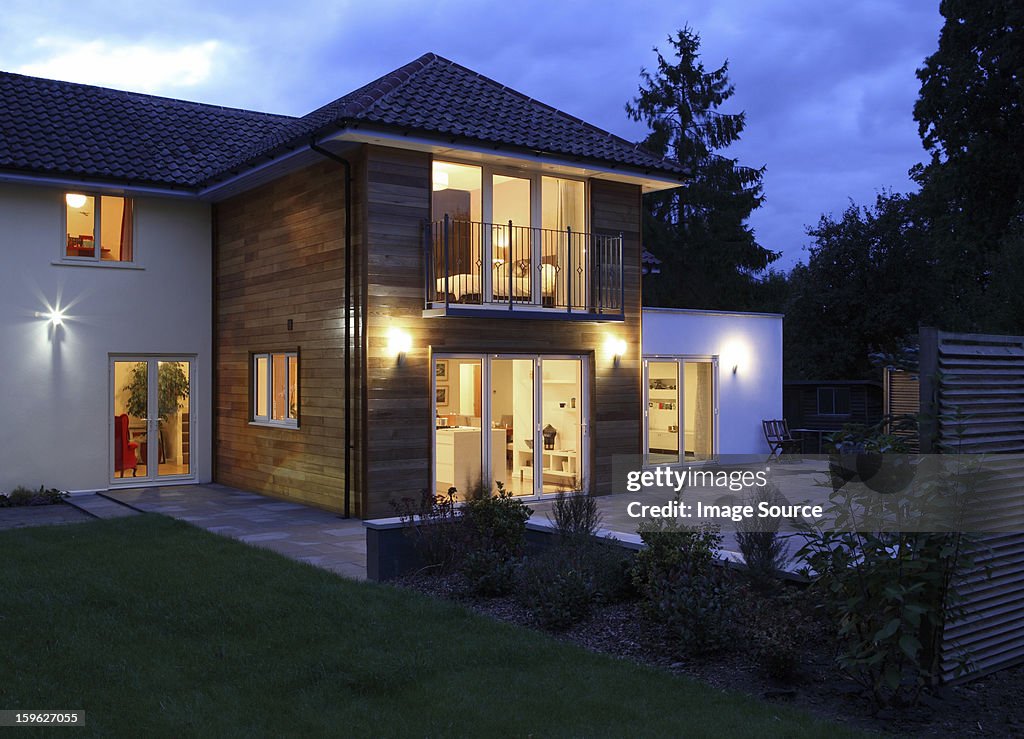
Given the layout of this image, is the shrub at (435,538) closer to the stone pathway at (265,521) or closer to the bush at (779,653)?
the stone pathway at (265,521)

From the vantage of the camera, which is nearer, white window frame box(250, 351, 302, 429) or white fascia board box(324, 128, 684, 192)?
white fascia board box(324, 128, 684, 192)

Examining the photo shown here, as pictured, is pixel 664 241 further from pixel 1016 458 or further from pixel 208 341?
pixel 1016 458

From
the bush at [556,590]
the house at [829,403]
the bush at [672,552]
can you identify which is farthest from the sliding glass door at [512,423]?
the house at [829,403]

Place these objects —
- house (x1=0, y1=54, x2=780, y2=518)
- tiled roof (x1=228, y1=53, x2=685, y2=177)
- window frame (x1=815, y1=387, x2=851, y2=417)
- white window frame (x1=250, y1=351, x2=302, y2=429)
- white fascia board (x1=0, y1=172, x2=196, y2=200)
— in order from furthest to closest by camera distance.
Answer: window frame (x1=815, y1=387, x2=851, y2=417) < white window frame (x1=250, y1=351, x2=302, y2=429) < white fascia board (x1=0, y1=172, x2=196, y2=200) < house (x1=0, y1=54, x2=780, y2=518) < tiled roof (x1=228, y1=53, x2=685, y2=177)

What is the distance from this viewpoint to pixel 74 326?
1325 centimetres

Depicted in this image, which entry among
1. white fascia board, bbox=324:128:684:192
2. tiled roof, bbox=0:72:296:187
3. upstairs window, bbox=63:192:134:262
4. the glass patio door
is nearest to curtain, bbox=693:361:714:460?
white fascia board, bbox=324:128:684:192

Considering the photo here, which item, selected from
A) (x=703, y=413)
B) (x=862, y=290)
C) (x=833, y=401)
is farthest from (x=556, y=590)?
(x=862, y=290)

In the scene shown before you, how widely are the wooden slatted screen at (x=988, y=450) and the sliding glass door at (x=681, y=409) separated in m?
9.59

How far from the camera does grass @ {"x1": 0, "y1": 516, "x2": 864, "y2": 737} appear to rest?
430cm

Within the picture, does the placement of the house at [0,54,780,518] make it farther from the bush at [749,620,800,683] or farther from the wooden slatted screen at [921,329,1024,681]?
the wooden slatted screen at [921,329,1024,681]

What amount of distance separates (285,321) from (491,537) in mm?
6536

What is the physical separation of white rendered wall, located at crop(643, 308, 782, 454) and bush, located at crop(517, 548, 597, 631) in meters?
8.70

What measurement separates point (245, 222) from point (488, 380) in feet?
14.9

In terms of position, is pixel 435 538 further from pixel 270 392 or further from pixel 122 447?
pixel 122 447
